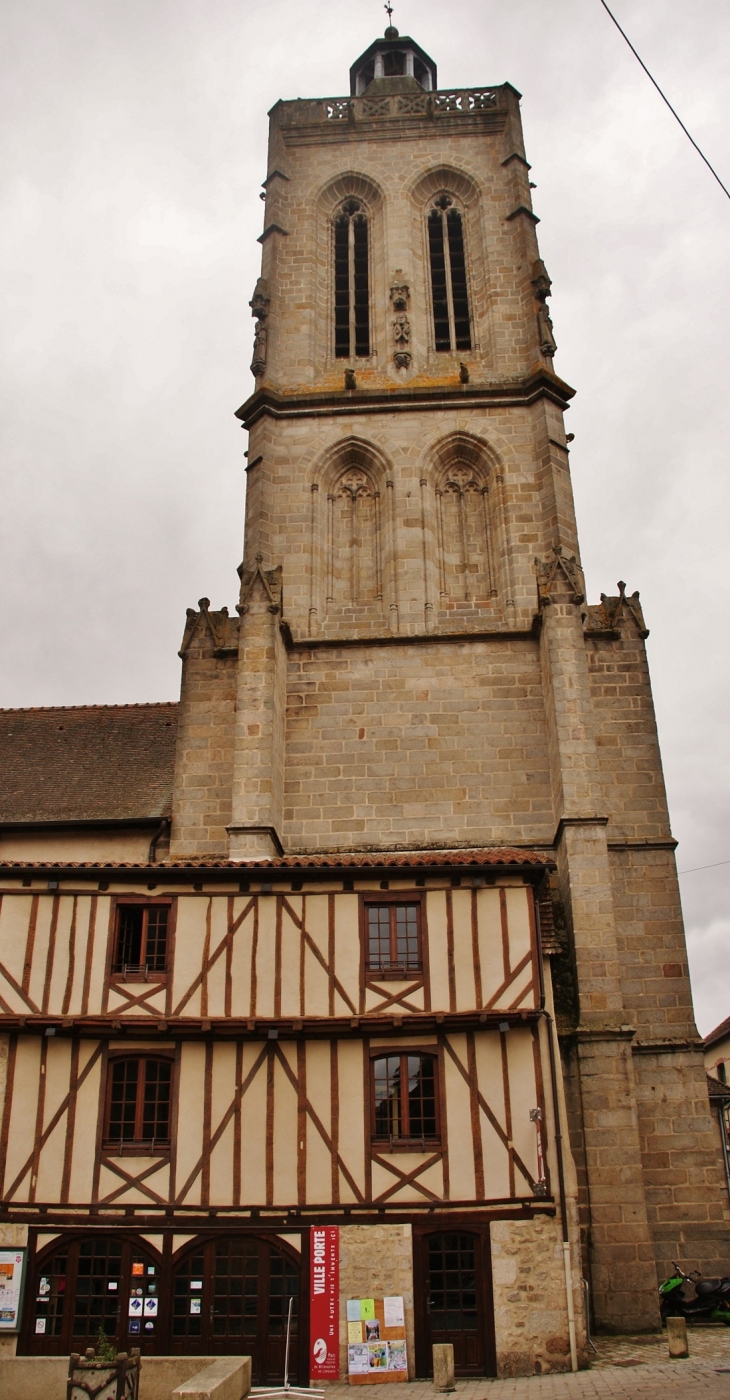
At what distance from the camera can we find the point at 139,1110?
12586mm

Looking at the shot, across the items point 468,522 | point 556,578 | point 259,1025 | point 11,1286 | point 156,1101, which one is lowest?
point 11,1286

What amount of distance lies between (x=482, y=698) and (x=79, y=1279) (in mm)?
10430

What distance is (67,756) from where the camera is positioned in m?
21.8

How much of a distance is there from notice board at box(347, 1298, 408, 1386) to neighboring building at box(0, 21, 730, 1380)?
0.13 meters

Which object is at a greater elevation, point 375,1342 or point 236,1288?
point 236,1288

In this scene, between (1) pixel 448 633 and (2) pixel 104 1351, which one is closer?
(2) pixel 104 1351

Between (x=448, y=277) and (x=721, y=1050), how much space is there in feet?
96.8

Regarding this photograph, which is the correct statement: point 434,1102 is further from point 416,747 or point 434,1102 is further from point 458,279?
point 458,279

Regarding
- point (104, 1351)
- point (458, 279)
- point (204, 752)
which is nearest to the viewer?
point (104, 1351)

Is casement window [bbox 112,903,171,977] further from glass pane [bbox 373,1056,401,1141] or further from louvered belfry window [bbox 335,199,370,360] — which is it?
louvered belfry window [bbox 335,199,370,360]

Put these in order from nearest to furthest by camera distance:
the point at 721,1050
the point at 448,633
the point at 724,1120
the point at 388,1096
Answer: the point at 388,1096 < the point at 448,633 < the point at 724,1120 < the point at 721,1050

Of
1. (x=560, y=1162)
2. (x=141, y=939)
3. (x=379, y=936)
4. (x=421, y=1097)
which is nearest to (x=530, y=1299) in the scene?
(x=560, y=1162)

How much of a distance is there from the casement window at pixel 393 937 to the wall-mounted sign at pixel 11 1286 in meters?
4.90

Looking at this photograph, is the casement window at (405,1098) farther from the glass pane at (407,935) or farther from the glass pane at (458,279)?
the glass pane at (458,279)
